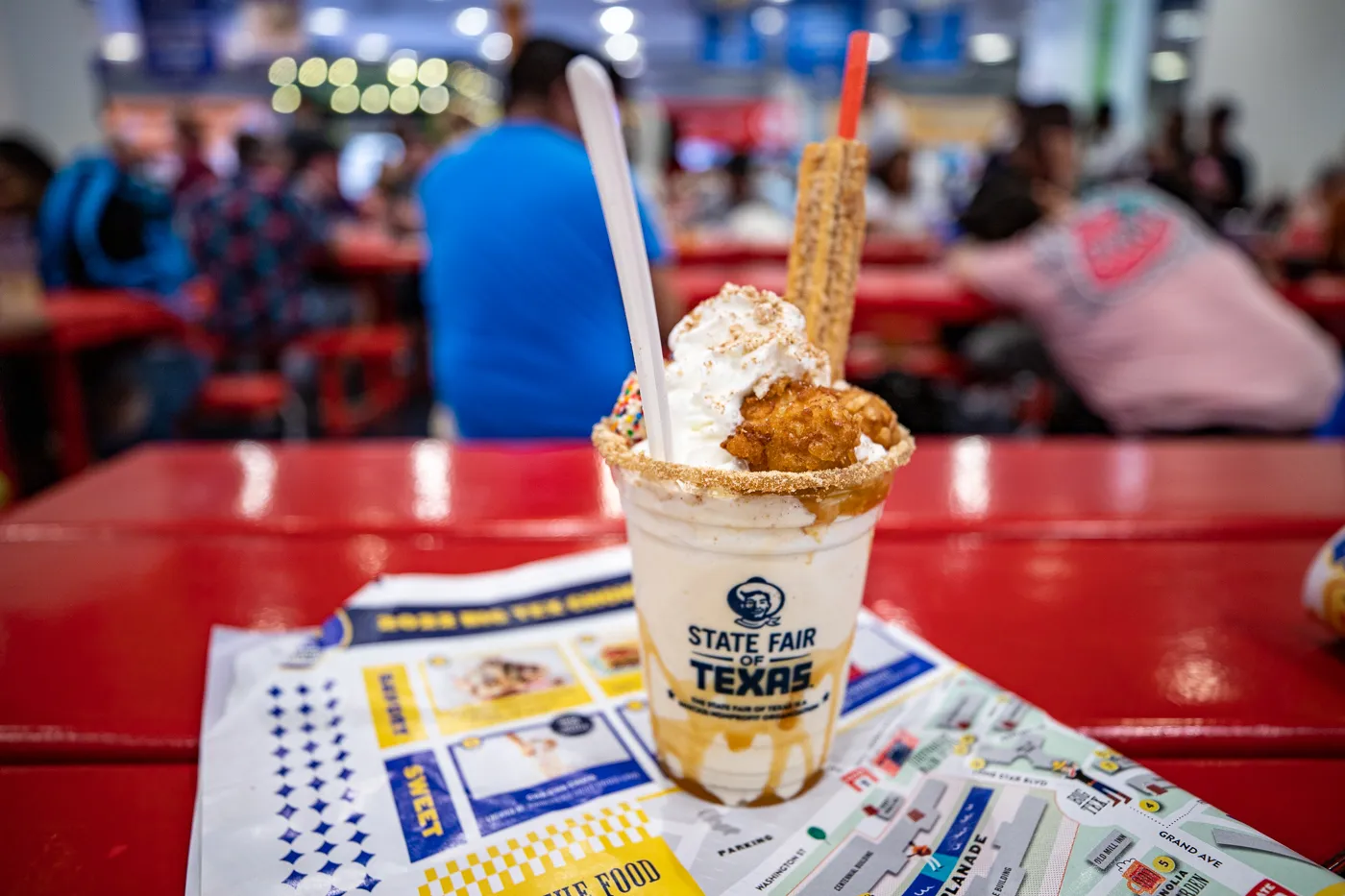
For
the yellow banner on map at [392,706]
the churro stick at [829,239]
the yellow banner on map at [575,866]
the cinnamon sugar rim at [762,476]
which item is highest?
the churro stick at [829,239]

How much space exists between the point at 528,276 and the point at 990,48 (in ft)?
59.8

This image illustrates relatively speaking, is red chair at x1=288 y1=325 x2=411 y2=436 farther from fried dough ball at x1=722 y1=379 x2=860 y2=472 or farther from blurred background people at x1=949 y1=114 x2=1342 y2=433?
fried dough ball at x1=722 y1=379 x2=860 y2=472

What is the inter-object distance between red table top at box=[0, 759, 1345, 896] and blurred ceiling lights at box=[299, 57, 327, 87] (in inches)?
821

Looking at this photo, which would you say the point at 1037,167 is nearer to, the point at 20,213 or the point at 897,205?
the point at 897,205

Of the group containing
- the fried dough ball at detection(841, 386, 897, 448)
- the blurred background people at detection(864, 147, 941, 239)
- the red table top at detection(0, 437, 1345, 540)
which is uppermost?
the blurred background people at detection(864, 147, 941, 239)

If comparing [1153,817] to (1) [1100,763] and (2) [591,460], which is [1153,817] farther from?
(2) [591,460]

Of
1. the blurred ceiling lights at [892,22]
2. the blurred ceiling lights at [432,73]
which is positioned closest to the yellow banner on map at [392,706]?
the blurred ceiling lights at [892,22]

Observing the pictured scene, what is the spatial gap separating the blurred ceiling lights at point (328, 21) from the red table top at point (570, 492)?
59.0 ft

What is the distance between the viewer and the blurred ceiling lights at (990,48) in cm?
1722

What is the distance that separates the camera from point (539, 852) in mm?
603

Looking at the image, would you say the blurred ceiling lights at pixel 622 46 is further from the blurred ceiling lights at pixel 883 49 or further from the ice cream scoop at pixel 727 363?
the ice cream scoop at pixel 727 363

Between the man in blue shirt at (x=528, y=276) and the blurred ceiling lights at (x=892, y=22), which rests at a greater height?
the blurred ceiling lights at (x=892, y=22)

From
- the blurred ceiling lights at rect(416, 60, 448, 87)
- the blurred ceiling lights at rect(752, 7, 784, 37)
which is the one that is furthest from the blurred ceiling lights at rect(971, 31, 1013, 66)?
the blurred ceiling lights at rect(416, 60, 448, 87)

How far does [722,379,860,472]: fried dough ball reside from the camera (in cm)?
62
